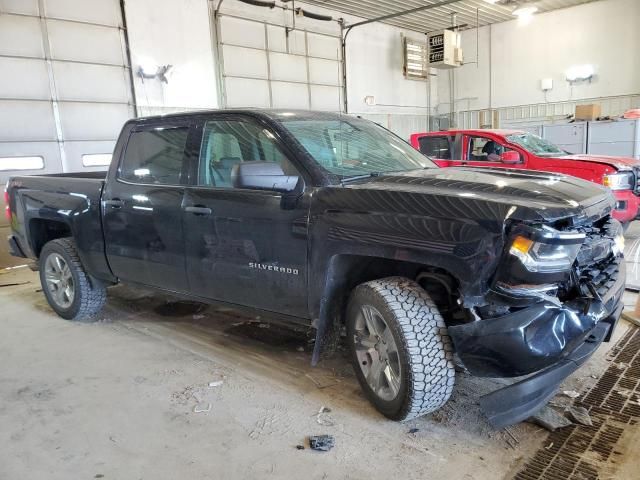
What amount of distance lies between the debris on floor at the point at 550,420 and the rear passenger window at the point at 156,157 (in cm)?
252

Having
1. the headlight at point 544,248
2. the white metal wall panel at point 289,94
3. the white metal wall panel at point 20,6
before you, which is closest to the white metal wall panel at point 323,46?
the white metal wall panel at point 289,94

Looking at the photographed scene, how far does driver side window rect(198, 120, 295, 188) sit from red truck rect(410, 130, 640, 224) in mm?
3744

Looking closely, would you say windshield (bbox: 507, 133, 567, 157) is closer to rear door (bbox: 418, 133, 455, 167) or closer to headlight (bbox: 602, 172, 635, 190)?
rear door (bbox: 418, 133, 455, 167)

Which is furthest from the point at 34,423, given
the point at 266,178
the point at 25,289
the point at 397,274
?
the point at 25,289

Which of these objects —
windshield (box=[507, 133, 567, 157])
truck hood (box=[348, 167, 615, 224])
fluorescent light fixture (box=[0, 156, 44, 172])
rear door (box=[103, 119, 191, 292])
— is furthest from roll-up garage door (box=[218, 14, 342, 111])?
truck hood (box=[348, 167, 615, 224])

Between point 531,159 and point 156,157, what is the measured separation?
5.71m

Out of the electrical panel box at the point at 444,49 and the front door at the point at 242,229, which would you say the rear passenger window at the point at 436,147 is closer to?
the front door at the point at 242,229

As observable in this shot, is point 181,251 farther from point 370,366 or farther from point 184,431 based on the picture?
point 370,366

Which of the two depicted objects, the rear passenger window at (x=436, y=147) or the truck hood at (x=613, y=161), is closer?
the truck hood at (x=613, y=161)

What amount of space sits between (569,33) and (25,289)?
1462 cm

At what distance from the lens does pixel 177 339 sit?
389 centimetres

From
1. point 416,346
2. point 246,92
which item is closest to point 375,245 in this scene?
point 416,346

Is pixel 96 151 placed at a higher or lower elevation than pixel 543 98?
lower

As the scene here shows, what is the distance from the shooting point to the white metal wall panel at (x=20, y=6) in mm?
8008
